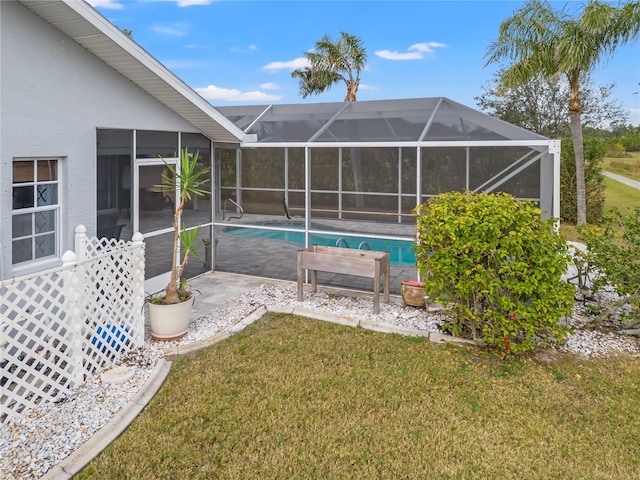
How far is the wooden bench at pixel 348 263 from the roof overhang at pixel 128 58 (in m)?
2.94

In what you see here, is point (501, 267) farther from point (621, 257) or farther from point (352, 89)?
point (352, 89)

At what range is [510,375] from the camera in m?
5.41

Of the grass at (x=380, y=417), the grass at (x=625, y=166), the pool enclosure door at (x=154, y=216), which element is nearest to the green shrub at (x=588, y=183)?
the grass at (x=380, y=417)

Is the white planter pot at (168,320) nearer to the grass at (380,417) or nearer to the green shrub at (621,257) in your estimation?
the grass at (380,417)

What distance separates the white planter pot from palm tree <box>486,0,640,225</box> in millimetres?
12427

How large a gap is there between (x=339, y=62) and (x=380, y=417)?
2328 centimetres

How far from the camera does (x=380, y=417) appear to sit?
14.7 feet

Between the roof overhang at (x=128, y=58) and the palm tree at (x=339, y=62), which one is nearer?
the roof overhang at (x=128, y=58)

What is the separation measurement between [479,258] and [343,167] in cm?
1215

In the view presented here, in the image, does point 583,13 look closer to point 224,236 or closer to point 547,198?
point 547,198

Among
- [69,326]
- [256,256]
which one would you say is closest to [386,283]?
[256,256]

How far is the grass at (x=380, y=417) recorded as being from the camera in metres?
3.78

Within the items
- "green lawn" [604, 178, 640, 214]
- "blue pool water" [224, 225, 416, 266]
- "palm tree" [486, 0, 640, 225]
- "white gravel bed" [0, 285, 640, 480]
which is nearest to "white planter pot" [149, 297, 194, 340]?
"white gravel bed" [0, 285, 640, 480]

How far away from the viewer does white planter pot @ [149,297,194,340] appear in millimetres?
6180
